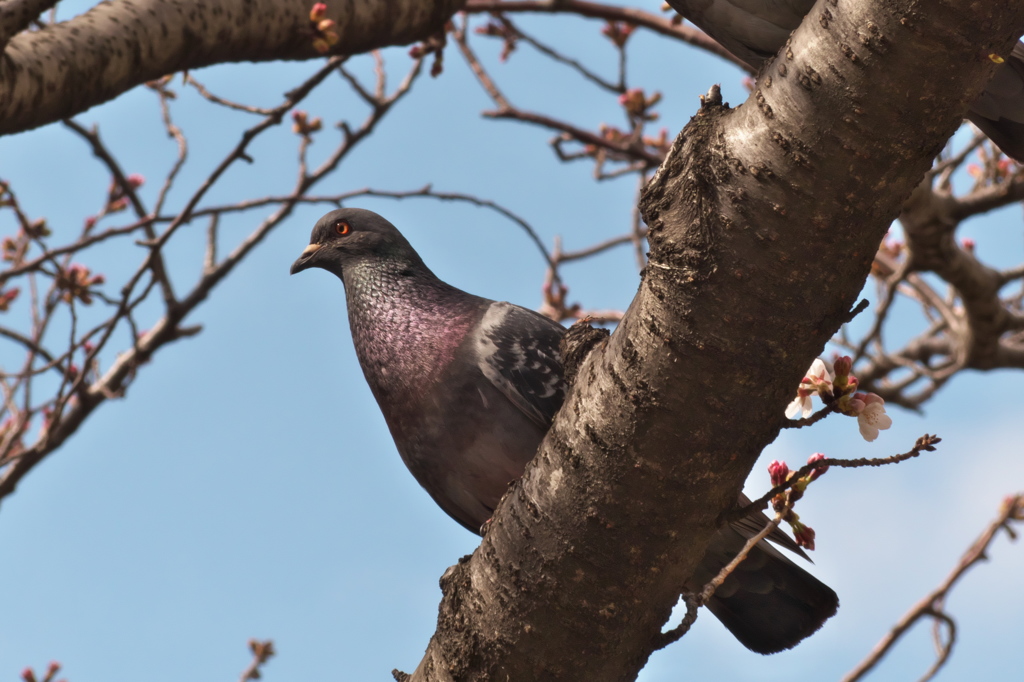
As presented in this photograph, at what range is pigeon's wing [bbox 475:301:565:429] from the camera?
3199 millimetres

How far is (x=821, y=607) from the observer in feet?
10.6

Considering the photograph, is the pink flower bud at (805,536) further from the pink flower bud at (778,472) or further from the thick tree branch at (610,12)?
the thick tree branch at (610,12)

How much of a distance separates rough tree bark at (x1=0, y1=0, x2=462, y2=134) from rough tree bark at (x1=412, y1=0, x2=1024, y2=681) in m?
2.19

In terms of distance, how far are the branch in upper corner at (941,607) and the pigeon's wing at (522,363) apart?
96.3 inches

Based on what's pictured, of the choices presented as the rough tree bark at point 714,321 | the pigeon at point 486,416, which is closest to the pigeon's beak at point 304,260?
the pigeon at point 486,416

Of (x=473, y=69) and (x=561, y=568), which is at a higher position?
(x=473, y=69)

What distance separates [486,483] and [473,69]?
3.66 metres

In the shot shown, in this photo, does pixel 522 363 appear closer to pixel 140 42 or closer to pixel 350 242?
pixel 350 242

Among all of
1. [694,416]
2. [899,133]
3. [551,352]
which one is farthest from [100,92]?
[899,133]

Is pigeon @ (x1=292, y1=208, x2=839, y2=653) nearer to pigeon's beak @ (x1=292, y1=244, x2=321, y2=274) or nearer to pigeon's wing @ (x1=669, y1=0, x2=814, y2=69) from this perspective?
pigeon's beak @ (x1=292, y1=244, x2=321, y2=274)

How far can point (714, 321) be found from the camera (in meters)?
1.97

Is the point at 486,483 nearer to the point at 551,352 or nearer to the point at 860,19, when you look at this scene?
the point at 551,352

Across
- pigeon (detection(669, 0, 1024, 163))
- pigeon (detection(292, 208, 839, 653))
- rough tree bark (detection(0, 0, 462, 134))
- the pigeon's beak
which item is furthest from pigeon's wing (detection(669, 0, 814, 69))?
the pigeon's beak

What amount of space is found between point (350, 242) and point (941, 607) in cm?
354
